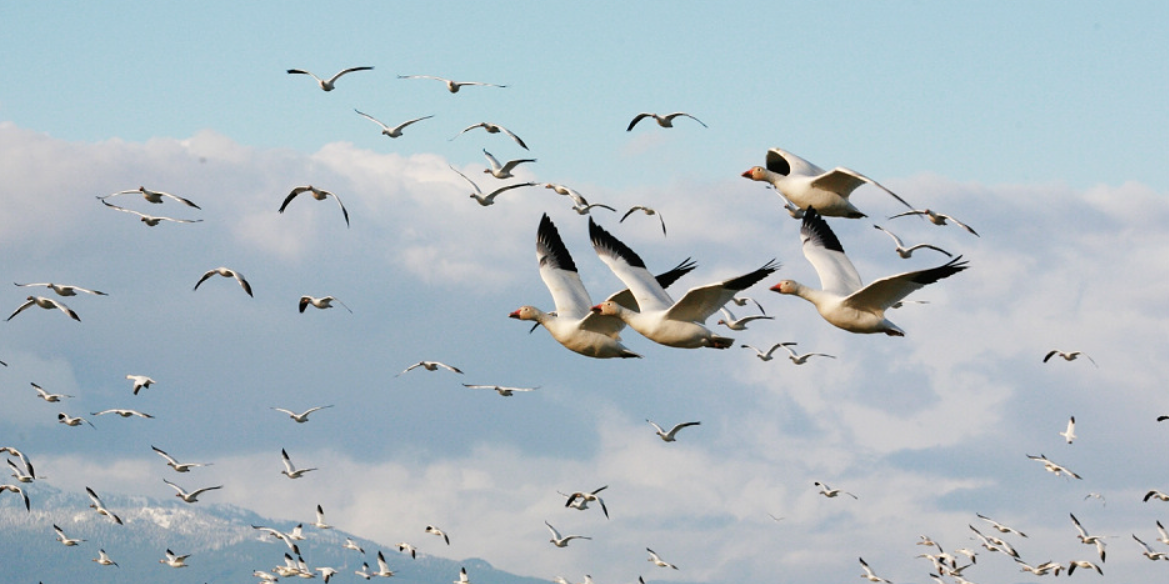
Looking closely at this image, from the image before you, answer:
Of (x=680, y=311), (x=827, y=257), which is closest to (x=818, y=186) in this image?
(x=827, y=257)

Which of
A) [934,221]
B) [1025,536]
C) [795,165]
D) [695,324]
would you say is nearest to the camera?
[695,324]

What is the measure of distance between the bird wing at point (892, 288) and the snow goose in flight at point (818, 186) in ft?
12.6

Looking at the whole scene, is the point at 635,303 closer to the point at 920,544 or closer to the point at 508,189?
the point at 508,189

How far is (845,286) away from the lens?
38031mm

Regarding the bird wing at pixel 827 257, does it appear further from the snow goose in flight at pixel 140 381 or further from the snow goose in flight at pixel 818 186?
the snow goose in flight at pixel 140 381

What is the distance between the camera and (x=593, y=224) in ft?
137

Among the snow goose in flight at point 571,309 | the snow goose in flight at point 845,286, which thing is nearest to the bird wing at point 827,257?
the snow goose in flight at point 845,286

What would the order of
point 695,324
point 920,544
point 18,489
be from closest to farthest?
1. point 695,324
2. point 18,489
3. point 920,544

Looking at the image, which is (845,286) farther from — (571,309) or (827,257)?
(571,309)

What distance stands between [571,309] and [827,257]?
692 centimetres

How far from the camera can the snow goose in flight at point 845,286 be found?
32750 mm

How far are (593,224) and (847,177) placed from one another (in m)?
7.58

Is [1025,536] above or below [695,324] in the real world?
below

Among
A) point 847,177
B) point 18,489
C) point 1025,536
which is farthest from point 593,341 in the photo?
point 1025,536
